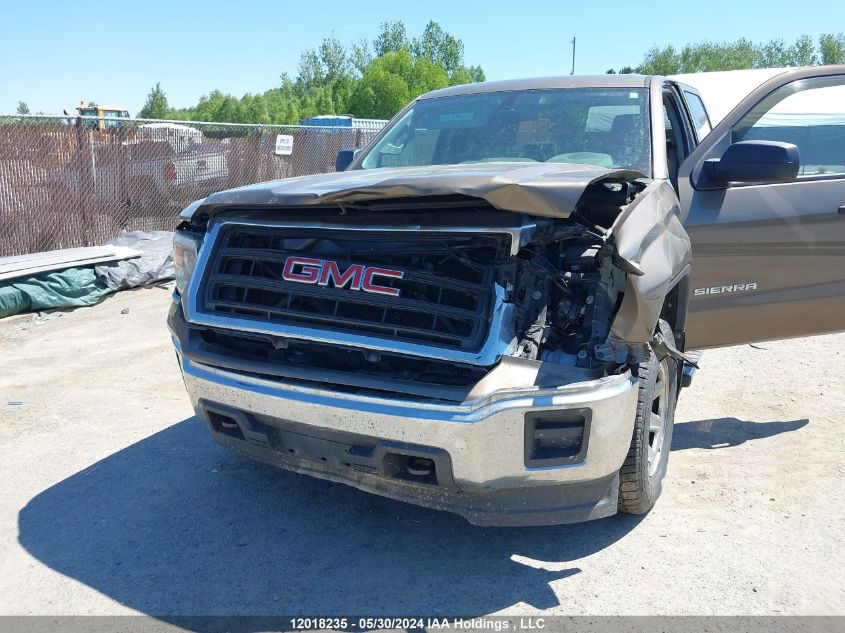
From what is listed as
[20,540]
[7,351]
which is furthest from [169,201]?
[20,540]

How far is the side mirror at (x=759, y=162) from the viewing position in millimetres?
3510

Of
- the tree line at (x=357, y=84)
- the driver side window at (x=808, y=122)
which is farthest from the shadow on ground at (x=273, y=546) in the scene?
the tree line at (x=357, y=84)

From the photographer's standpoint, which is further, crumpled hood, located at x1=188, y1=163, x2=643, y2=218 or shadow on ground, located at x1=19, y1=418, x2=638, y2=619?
shadow on ground, located at x1=19, y1=418, x2=638, y2=619

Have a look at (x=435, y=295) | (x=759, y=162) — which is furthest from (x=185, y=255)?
(x=759, y=162)

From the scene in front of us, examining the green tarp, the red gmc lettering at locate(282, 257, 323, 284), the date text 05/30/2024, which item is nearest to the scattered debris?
the green tarp

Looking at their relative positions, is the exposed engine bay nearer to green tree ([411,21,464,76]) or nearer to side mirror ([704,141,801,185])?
side mirror ([704,141,801,185])

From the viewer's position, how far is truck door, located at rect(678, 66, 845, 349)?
3984mm

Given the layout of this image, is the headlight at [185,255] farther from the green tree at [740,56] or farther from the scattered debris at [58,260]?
the green tree at [740,56]

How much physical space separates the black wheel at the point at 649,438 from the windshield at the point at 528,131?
3.51 ft

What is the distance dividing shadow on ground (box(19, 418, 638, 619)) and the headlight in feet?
3.50

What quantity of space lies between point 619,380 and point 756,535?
4.08ft

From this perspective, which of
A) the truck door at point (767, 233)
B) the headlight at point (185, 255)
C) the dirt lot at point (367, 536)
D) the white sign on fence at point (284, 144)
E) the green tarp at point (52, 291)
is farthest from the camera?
the white sign on fence at point (284, 144)

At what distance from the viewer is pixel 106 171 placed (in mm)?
10398

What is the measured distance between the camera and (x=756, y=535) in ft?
10.6
